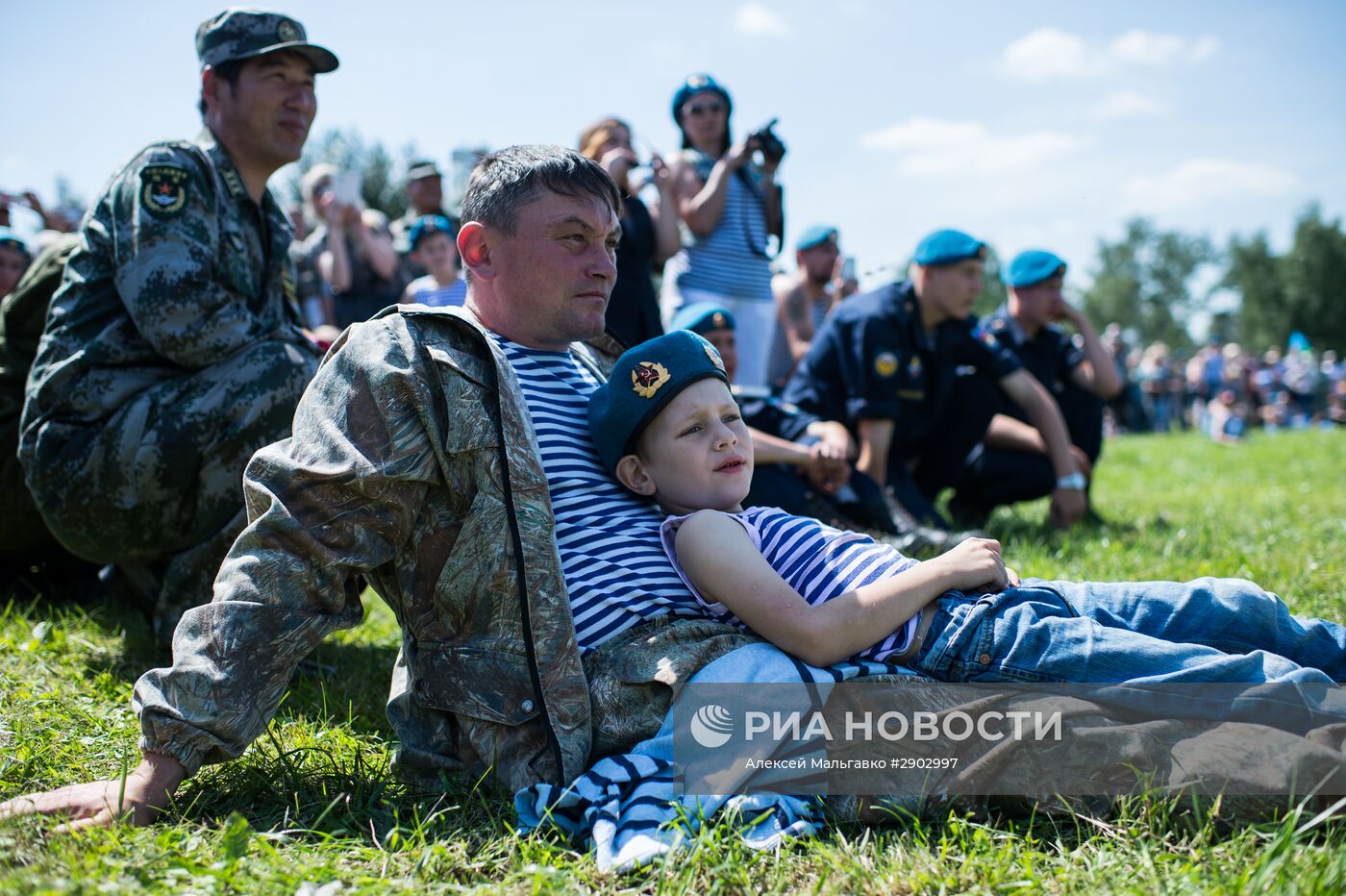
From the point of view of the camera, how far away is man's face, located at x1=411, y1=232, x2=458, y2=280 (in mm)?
6914

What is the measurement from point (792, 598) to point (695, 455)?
43cm

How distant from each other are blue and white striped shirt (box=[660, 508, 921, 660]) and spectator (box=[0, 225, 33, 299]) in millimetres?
4685

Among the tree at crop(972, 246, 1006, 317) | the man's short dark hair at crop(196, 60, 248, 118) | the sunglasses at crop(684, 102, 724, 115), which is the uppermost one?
the sunglasses at crop(684, 102, 724, 115)

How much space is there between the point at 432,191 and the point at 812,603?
6434mm

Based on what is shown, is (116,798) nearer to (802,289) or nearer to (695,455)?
(695,455)

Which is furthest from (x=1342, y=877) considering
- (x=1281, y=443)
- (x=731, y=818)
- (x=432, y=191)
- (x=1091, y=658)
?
(x=1281, y=443)

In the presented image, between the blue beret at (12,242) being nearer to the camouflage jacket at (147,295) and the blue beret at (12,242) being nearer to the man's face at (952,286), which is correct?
the camouflage jacket at (147,295)

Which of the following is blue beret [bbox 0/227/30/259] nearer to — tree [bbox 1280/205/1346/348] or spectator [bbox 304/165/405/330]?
spectator [bbox 304/165/405/330]

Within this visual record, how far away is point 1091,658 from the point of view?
211 cm

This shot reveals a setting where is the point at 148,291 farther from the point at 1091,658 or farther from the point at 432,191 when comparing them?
the point at 432,191

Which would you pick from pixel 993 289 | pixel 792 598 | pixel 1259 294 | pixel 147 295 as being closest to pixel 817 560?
pixel 792 598

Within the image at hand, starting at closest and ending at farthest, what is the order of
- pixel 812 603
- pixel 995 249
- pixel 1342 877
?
1. pixel 1342 877
2. pixel 812 603
3. pixel 995 249

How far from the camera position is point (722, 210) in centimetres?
633

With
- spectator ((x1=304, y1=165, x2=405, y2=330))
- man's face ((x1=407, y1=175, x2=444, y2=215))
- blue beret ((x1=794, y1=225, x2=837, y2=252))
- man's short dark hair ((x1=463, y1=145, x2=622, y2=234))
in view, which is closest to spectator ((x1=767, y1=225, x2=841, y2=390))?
blue beret ((x1=794, y1=225, x2=837, y2=252))
